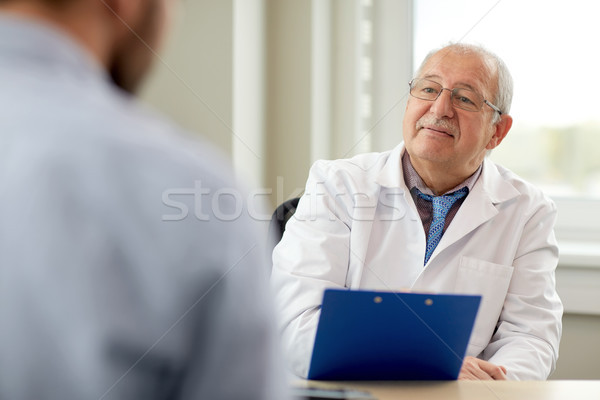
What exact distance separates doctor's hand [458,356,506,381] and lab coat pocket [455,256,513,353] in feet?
0.76

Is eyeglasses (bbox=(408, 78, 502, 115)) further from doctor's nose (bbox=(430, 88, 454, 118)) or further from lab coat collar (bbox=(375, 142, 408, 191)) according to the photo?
lab coat collar (bbox=(375, 142, 408, 191))

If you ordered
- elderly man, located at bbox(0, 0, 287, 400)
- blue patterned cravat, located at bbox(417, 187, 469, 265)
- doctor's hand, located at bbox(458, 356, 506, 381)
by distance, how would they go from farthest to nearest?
blue patterned cravat, located at bbox(417, 187, 469, 265), doctor's hand, located at bbox(458, 356, 506, 381), elderly man, located at bbox(0, 0, 287, 400)

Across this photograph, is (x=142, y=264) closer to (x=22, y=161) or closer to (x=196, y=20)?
(x=22, y=161)

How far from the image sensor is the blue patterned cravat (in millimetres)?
1592

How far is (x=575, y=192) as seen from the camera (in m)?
2.35

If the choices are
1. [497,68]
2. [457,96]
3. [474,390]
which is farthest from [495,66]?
[474,390]

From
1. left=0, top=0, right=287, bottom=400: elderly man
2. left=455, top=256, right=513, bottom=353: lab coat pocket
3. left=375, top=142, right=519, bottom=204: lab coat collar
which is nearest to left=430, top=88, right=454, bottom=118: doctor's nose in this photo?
left=375, top=142, right=519, bottom=204: lab coat collar

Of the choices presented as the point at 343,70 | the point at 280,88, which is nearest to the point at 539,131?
the point at 343,70

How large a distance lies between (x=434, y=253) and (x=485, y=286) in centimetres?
13

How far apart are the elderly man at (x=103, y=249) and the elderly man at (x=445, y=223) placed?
1.12 meters

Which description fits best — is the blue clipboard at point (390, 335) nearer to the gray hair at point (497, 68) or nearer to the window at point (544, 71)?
the gray hair at point (497, 68)

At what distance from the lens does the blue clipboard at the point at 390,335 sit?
3.04 feet

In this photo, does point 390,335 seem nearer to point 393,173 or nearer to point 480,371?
point 480,371

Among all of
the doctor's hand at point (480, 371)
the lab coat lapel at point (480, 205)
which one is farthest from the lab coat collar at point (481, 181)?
the doctor's hand at point (480, 371)
